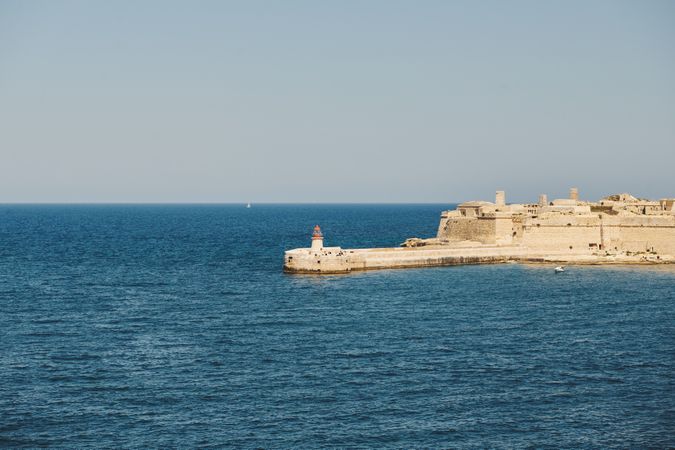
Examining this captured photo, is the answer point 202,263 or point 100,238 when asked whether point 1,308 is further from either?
point 100,238

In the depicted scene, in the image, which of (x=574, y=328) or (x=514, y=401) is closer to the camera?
(x=514, y=401)

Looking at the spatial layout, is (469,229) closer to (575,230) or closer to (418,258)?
(575,230)

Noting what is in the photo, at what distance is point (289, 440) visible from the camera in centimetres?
2573

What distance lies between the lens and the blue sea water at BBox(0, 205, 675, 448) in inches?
1052

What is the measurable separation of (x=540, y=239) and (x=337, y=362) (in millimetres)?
47057

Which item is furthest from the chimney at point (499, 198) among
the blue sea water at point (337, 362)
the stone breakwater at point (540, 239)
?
the blue sea water at point (337, 362)

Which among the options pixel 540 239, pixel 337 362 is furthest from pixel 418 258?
pixel 337 362

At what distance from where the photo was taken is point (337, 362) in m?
34.7

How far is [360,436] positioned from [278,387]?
19.0ft

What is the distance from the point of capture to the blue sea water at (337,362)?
26719 mm

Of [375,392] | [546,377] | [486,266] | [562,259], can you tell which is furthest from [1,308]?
[562,259]

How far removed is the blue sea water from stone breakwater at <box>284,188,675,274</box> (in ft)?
24.1

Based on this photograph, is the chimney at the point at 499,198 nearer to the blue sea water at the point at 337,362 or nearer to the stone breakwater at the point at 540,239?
the stone breakwater at the point at 540,239

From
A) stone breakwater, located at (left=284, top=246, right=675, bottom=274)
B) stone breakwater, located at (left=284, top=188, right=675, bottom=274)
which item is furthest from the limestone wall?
stone breakwater, located at (left=284, top=246, right=675, bottom=274)
